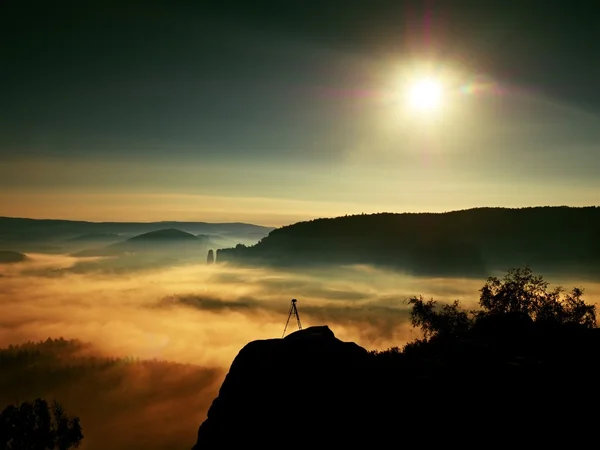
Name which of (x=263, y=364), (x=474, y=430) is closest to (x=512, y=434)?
(x=474, y=430)

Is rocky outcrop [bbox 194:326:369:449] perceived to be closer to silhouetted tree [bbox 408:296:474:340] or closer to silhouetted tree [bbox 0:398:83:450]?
silhouetted tree [bbox 408:296:474:340]

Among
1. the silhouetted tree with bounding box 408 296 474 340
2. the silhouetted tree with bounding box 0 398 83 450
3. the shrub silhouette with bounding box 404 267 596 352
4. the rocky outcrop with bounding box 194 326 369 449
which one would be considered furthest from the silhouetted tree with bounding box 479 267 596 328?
the silhouetted tree with bounding box 0 398 83 450

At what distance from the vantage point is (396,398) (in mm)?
27859

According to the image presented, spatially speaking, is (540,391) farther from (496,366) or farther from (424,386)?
(424,386)

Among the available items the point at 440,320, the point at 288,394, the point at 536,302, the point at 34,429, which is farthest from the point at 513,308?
the point at 34,429

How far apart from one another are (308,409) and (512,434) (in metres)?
12.8

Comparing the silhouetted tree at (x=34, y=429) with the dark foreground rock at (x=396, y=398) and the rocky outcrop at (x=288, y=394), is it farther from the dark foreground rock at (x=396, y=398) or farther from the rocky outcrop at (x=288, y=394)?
the dark foreground rock at (x=396, y=398)

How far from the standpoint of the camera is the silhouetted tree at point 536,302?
66.4 m

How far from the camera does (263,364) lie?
31.6 metres

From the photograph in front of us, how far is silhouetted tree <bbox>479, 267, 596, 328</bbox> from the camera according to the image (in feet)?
218

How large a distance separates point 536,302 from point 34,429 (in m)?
83.7

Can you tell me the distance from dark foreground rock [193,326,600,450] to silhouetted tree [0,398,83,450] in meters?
46.4

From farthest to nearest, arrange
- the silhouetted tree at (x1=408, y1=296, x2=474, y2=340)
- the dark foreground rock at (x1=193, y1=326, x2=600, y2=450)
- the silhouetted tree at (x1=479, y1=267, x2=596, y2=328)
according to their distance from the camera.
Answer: the silhouetted tree at (x1=408, y1=296, x2=474, y2=340)
the silhouetted tree at (x1=479, y1=267, x2=596, y2=328)
the dark foreground rock at (x1=193, y1=326, x2=600, y2=450)

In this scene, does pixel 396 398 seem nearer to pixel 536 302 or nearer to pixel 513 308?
pixel 513 308
